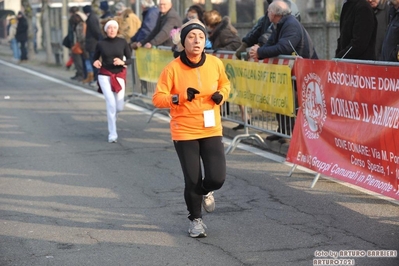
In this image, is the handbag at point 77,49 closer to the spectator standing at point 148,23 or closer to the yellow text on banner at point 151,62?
the spectator standing at point 148,23

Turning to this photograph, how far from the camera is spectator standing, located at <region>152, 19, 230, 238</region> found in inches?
295

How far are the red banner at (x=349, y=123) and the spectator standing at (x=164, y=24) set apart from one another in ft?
22.8

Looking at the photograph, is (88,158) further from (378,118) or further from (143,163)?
(378,118)

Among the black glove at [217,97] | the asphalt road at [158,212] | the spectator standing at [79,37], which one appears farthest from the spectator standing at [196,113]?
the spectator standing at [79,37]

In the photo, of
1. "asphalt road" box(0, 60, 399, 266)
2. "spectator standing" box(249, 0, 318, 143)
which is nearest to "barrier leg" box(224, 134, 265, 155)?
"asphalt road" box(0, 60, 399, 266)

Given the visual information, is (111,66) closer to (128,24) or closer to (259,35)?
(259,35)

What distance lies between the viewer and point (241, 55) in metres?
12.8

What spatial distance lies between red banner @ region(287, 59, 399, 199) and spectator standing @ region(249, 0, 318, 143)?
1053mm

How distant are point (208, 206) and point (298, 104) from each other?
2.98 m

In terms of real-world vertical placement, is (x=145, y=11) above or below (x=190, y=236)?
above

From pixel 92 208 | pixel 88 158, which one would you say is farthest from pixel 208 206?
pixel 88 158

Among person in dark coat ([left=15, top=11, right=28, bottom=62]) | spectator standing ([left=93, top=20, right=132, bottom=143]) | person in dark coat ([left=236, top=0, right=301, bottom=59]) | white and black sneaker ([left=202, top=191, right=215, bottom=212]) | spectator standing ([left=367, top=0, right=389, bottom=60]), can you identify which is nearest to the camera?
white and black sneaker ([left=202, top=191, right=215, bottom=212])

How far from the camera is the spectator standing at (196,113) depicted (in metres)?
7.50

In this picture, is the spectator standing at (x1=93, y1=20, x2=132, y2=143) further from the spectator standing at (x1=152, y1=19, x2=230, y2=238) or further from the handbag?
the handbag
